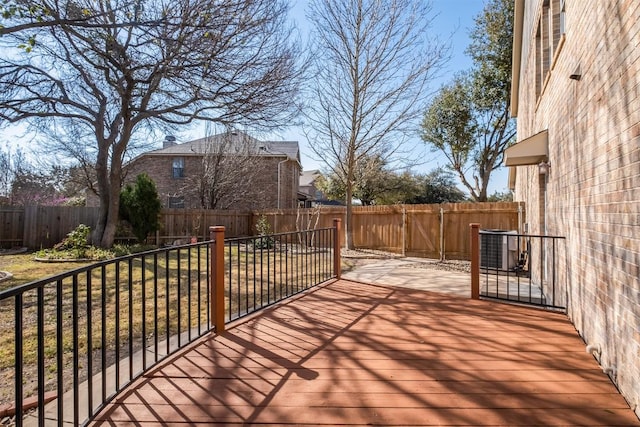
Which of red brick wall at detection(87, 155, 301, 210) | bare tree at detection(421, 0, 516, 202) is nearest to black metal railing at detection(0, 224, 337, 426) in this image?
red brick wall at detection(87, 155, 301, 210)

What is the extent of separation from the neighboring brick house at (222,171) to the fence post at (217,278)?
14.7 m

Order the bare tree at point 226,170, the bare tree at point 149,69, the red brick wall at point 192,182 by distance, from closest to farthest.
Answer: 1. the bare tree at point 149,69
2. the bare tree at point 226,170
3. the red brick wall at point 192,182

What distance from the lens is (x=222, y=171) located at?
17688 mm

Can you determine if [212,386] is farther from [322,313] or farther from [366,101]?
[366,101]

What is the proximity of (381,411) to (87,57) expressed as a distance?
10233mm

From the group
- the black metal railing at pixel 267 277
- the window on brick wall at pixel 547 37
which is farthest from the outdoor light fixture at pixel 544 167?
the black metal railing at pixel 267 277

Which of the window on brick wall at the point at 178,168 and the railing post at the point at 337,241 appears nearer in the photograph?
the railing post at the point at 337,241

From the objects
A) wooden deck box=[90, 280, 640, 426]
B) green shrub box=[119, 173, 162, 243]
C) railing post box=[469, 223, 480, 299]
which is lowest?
wooden deck box=[90, 280, 640, 426]

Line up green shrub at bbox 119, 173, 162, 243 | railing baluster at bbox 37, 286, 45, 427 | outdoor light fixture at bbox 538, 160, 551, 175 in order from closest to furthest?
railing baluster at bbox 37, 286, 45, 427 < outdoor light fixture at bbox 538, 160, 551, 175 < green shrub at bbox 119, 173, 162, 243

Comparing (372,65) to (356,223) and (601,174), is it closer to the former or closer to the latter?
(356,223)

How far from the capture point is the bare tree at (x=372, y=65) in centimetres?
1043

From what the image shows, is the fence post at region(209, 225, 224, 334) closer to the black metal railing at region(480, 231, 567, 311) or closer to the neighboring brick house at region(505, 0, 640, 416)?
the neighboring brick house at region(505, 0, 640, 416)

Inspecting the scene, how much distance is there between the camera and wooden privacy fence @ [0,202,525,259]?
9.86 meters

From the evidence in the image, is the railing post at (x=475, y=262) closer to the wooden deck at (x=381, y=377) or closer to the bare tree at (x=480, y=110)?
the wooden deck at (x=381, y=377)
